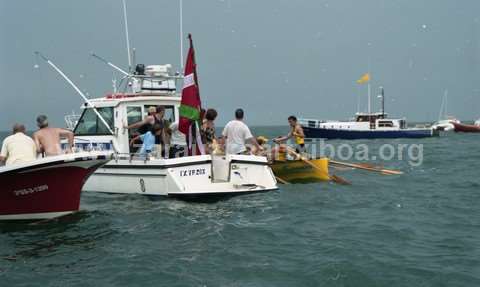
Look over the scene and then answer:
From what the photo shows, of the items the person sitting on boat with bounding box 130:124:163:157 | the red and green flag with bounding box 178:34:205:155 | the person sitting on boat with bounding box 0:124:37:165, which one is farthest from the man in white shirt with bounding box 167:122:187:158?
the person sitting on boat with bounding box 0:124:37:165

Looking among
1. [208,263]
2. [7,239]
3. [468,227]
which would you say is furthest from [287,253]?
[7,239]

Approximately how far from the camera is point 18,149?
10781 mm

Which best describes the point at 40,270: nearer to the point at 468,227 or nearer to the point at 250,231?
the point at 250,231

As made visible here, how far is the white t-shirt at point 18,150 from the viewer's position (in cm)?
1072

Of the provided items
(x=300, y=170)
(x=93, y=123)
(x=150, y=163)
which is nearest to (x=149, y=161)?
(x=150, y=163)

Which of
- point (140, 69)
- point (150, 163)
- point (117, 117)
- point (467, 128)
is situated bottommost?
point (467, 128)

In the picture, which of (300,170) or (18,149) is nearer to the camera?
(18,149)

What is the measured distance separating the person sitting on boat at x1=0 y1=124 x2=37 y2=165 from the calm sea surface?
1.39 meters

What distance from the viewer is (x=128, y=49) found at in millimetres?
17203

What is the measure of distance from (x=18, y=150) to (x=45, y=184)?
0.85 meters

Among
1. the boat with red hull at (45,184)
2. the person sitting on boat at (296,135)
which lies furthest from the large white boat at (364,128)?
the boat with red hull at (45,184)

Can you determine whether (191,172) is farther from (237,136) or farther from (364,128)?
(364,128)

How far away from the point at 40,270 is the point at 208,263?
8.26 ft

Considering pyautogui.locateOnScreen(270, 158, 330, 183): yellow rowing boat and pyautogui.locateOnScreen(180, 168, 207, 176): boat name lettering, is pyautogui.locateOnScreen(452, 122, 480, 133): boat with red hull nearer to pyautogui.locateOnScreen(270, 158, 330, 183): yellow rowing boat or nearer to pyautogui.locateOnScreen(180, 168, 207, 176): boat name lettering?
pyautogui.locateOnScreen(270, 158, 330, 183): yellow rowing boat
